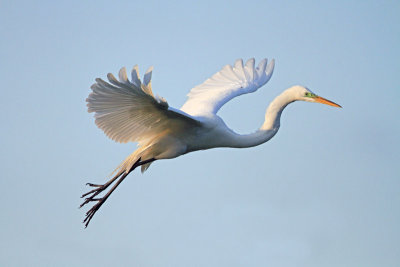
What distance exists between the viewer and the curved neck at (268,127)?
1044 centimetres

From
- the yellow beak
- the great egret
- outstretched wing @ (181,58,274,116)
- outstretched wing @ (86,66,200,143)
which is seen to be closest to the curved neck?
the great egret

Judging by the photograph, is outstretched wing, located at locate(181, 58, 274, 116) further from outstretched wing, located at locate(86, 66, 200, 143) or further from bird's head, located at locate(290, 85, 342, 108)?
outstretched wing, located at locate(86, 66, 200, 143)

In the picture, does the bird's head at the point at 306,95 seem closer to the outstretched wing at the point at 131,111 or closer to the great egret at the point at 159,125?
the great egret at the point at 159,125

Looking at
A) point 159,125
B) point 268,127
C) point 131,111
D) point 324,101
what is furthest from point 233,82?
point 131,111

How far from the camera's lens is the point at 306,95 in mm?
10523

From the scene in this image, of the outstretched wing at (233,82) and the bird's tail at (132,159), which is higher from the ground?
the outstretched wing at (233,82)

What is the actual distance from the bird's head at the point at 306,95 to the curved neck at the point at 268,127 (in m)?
0.11

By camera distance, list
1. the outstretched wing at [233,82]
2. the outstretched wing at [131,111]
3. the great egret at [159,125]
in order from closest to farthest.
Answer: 1. the outstretched wing at [131,111]
2. the great egret at [159,125]
3. the outstretched wing at [233,82]

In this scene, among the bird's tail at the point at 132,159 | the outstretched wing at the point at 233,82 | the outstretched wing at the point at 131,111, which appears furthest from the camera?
the outstretched wing at the point at 233,82

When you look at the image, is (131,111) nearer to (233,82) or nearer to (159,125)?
(159,125)

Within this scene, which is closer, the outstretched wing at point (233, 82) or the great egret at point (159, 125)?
the great egret at point (159, 125)

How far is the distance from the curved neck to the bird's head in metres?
0.11

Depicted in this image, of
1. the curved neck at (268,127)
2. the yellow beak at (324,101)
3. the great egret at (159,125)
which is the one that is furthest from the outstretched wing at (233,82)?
the yellow beak at (324,101)

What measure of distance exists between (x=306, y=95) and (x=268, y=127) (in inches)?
32.2
